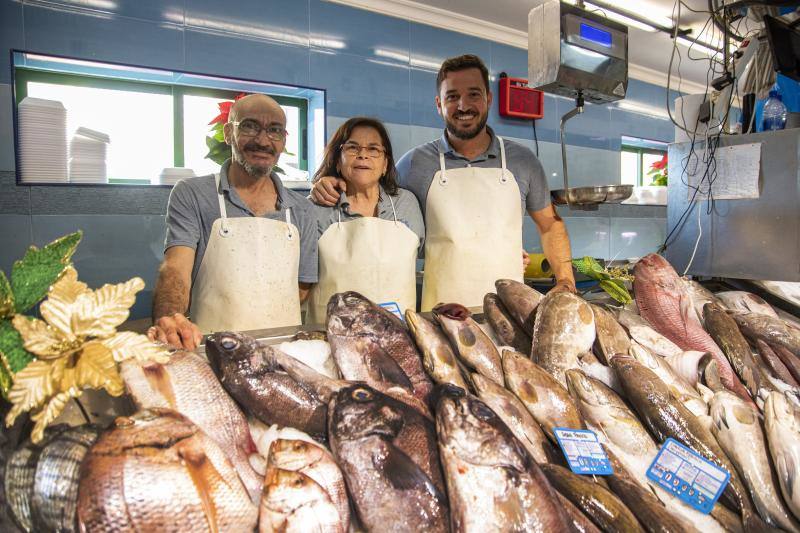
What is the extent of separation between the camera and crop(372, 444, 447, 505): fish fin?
88 cm

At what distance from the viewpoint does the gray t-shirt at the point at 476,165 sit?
2936 mm

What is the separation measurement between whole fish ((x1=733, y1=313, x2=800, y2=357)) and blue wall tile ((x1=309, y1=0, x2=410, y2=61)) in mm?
3773

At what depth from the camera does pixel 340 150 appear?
8.56 feet

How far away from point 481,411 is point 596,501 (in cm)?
28

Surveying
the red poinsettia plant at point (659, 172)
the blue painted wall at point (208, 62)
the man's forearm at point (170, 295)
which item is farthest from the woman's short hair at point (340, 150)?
the red poinsettia plant at point (659, 172)

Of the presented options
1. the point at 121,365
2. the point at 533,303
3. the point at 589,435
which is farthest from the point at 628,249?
the point at 121,365

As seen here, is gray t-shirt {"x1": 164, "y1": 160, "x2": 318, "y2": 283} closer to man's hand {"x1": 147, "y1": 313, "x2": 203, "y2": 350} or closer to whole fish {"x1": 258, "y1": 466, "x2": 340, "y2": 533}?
man's hand {"x1": 147, "y1": 313, "x2": 203, "y2": 350}

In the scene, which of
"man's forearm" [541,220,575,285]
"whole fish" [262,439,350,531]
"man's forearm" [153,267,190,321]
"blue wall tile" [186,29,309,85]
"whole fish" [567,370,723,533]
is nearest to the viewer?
"whole fish" [262,439,350,531]

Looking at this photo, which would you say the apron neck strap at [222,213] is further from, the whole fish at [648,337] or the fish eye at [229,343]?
the whole fish at [648,337]

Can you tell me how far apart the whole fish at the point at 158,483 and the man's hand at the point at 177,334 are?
1.28 feet

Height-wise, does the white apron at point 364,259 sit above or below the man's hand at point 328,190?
below

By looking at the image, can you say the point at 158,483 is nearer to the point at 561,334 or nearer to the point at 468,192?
the point at 561,334

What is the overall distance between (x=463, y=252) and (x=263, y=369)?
187 centimetres

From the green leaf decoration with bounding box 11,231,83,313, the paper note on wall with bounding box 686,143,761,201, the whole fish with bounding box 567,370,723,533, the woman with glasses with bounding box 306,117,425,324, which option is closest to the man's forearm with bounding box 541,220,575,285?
the paper note on wall with bounding box 686,143,761,201
